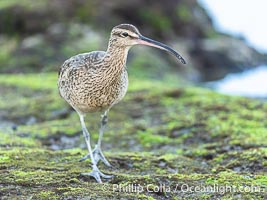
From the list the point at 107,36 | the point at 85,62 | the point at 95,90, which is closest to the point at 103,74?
the point at 95,90

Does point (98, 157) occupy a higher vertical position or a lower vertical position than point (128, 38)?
lower

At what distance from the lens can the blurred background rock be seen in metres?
24.2

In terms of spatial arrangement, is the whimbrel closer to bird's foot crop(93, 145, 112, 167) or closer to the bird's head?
the bird's head

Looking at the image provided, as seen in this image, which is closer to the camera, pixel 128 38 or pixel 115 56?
pixel 128 38

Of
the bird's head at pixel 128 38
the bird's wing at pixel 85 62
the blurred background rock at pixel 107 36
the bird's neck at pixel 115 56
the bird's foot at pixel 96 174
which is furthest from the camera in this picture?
the blurred background rock at pixel 107 36

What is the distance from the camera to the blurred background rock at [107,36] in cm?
2417

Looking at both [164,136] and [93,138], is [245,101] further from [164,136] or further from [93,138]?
[93,138]

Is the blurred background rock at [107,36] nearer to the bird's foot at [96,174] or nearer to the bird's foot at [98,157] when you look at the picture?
the bird's foot at [98,157]

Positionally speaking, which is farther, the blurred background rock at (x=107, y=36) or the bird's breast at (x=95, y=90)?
the blurred background rock at (x=107, y=36)

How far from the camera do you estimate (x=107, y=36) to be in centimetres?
2717

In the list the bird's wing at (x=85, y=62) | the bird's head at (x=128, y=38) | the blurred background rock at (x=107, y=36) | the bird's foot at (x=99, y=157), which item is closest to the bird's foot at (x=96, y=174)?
the bird's foot at (x=99, y=157)

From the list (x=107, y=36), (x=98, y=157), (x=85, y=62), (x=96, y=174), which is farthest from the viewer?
(x=107, y=36)

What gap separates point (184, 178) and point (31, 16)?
1932 cm

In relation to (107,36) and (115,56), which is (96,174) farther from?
(107,36)
